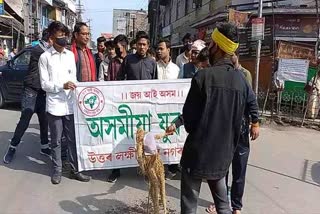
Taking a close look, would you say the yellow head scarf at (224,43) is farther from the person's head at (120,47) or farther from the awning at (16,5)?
the awning at (16,5)

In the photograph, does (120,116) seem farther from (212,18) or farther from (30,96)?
(212,18)

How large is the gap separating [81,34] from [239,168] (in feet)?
8.31

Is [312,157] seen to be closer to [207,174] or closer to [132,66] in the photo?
[132,66]

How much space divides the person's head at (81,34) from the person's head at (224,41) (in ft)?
8.00

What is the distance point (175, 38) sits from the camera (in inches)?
1108

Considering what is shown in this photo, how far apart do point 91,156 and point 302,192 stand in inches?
104

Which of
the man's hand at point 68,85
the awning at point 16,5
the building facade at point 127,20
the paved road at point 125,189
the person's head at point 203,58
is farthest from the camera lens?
the building facade at point 127,20

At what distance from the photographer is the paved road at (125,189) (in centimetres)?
409

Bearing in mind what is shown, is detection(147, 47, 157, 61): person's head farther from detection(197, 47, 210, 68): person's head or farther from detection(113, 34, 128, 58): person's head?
detection(197, 47, 210, 68): person's head

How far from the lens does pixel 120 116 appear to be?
4.74 meters

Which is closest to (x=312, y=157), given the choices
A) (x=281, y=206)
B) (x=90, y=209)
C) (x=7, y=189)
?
(x=281, y=206)

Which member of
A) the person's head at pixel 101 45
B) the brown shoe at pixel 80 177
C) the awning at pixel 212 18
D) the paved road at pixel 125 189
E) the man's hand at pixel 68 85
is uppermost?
the awning at pixel 212 18

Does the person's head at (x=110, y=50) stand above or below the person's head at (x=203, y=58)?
above

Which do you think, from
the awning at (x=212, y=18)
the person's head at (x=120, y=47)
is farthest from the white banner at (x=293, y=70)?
the person's head at (x=120, y=47)
